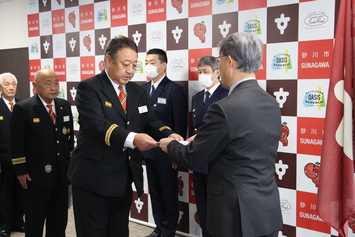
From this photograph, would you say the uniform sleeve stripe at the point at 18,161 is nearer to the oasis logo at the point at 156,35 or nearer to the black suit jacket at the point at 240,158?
the black suit jacket at the point at 240,158

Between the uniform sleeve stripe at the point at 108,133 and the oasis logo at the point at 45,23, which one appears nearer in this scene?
the uniform sleeve stripe at the point at 108,133

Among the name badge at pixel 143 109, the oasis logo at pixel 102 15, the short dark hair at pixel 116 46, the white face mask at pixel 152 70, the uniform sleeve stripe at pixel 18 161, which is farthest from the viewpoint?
the oasis logo at pixel 102 15

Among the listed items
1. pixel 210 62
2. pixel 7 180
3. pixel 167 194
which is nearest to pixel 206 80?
pixel 210 62

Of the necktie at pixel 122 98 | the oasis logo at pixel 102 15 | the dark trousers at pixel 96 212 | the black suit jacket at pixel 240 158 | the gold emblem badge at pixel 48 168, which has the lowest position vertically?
the dark trousers at pixel 96 212

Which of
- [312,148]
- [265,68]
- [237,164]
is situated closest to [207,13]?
[265,68]

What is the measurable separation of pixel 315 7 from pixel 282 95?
2.44 feet

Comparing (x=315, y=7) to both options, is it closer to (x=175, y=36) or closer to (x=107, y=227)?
(x=175, y=36)

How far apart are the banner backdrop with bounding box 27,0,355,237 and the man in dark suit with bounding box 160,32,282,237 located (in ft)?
3.96

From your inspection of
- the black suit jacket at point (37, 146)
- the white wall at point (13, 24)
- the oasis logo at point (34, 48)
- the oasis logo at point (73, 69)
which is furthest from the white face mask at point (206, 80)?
the white wall at point (13, 24)

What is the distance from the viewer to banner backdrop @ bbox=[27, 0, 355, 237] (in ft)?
8.69

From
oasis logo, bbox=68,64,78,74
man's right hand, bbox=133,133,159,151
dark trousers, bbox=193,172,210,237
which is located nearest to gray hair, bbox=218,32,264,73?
man's right hand, bbox=133,133,159,151

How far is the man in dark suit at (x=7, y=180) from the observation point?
3240 mm

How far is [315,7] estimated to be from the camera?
260 cm

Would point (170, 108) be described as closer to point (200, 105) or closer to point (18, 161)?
point (200, 105)
